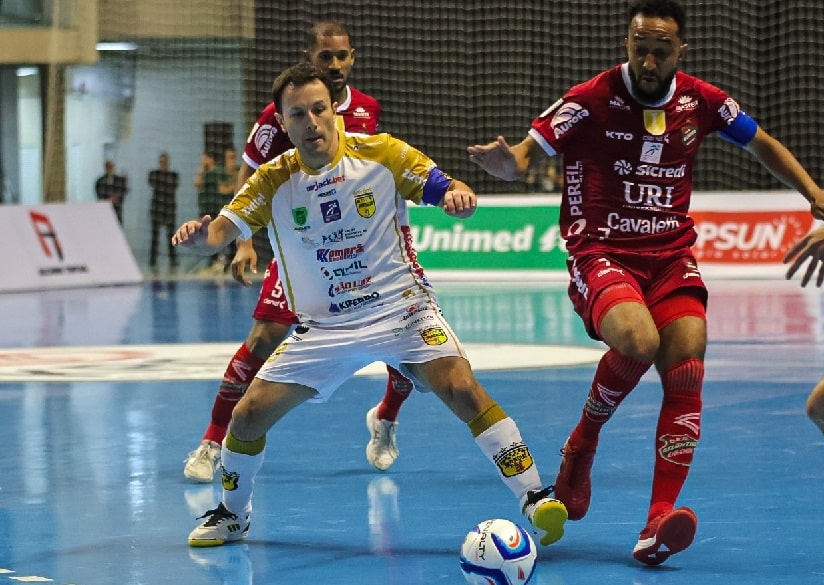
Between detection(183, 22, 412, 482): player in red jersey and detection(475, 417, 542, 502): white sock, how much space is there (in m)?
1.73

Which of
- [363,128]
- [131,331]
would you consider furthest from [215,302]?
[363,128]

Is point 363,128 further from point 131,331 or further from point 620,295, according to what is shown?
point 131,331

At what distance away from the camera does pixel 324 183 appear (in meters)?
5.64

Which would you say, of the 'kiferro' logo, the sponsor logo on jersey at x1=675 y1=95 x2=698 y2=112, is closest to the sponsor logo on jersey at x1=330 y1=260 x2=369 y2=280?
the sponsor logo on jersey at x1=675 y1=95 x2=698 y2=112

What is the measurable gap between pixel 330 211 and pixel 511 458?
1197 mm

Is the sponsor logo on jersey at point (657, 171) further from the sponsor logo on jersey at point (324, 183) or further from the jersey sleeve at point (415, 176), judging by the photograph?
the sponsor logo on jersey at point (324, 183)

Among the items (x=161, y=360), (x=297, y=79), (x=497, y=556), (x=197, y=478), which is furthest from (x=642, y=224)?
(x=161, y=360)

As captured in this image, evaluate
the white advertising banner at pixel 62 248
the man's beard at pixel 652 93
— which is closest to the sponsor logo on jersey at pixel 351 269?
the man's beard at pixel 652 93

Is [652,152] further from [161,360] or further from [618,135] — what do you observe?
[161,360]

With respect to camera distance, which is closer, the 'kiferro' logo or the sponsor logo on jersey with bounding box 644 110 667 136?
the sponsor logo on jersey with bounding box 644 110 667 136

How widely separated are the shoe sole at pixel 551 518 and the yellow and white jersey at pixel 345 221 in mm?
976

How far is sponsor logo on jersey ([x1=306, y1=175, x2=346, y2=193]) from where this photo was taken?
5637 mm

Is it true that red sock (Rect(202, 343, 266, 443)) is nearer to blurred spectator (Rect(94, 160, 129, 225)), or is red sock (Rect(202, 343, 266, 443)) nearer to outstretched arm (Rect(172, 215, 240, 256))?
outstretched arm (Rect(172, 215, 240, 256))

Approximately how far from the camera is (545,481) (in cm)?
658
